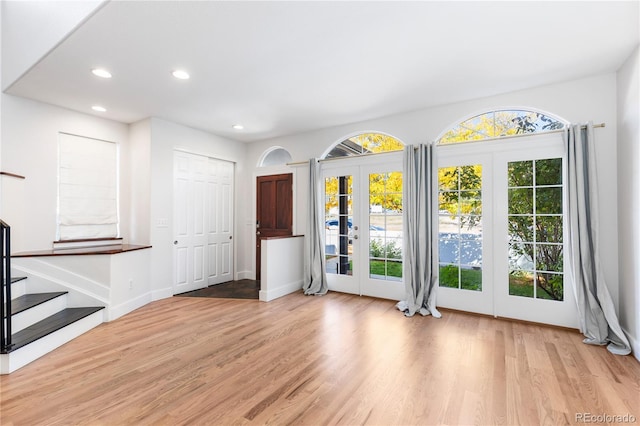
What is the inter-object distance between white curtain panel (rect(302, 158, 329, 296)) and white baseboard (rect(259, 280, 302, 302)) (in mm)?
207

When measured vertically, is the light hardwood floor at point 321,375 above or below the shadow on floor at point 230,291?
below

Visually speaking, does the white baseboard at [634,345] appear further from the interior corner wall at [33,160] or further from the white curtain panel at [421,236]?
the interior corner wall at [33,160]

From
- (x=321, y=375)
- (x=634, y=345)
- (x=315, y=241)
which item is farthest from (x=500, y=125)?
(x=321, y=375)

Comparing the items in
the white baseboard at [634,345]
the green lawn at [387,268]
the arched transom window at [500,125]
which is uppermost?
the arched transom window at [500,125]

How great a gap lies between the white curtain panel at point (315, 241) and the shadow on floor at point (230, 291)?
3.11 ft

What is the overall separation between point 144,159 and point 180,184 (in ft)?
A: 2.14

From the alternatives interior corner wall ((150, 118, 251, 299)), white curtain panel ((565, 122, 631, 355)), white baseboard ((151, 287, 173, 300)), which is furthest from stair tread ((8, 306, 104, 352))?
white curtain panel ((565, 122, 631, 355))

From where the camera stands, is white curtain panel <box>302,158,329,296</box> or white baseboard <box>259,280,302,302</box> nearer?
white baseboard <box>259,280,302,302</box>

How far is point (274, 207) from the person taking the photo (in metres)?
5.78

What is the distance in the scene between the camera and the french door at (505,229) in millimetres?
3453

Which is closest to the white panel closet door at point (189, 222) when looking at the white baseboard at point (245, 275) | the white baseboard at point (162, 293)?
the white baseboard at point (162, 293)

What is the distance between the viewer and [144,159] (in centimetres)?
462

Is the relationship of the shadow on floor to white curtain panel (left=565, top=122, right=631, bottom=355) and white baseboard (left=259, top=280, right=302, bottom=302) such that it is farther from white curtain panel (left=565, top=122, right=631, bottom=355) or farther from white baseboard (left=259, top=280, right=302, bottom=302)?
white curtain panel (left=565, top=122, right=631, bottom=355)

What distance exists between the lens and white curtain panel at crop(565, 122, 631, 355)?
3.01 metres
